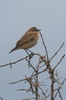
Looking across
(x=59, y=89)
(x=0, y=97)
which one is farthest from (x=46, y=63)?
(x=0, y=97)

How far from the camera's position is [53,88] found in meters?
2.86

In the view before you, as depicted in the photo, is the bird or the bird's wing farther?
the bird's wing

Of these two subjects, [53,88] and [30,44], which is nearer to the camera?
[53,88]

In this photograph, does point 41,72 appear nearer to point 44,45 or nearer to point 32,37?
point 44,45

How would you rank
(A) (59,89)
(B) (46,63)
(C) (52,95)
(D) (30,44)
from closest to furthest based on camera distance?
(C) (52,95) < (A) (59,89) < (B) (46,63) < (D) (30,44)

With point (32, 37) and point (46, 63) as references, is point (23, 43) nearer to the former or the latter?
point (32, 37)

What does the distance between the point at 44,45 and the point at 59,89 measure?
52cm

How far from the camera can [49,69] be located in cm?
312

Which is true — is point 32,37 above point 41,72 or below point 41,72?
below

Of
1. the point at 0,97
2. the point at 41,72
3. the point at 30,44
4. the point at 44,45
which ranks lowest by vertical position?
the point at 30,44

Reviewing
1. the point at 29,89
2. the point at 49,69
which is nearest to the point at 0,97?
the point at 29,89

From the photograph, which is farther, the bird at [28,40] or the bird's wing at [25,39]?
the bird's wing at [25,39]

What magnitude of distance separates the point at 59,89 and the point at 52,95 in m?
0.20

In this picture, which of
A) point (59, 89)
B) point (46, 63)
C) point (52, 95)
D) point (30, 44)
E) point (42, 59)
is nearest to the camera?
point (52, 95)
